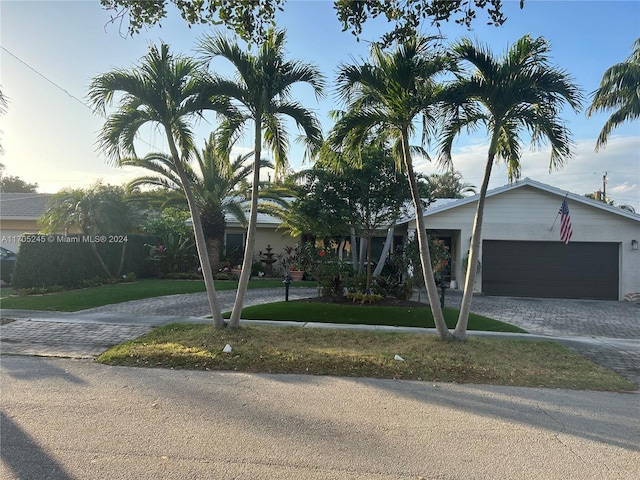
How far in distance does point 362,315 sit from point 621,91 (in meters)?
15.1

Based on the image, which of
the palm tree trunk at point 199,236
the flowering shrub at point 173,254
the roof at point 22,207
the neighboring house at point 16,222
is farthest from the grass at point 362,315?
the roof at point 22,207

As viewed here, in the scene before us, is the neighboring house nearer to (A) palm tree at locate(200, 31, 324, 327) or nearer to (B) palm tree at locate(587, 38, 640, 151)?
(A) palm tree at locate(200, 31, 324, 327)

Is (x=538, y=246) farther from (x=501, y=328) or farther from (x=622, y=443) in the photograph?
(x=622, y=443)

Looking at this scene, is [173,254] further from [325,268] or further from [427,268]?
[427,268]

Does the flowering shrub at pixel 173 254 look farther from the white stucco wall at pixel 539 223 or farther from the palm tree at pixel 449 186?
the palm tree at pixel 449 186

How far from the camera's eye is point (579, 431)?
4.16 metres

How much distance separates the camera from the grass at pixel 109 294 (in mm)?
11347

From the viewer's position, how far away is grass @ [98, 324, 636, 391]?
5.91 m

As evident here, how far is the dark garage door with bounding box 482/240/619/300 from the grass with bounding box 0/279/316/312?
24.6ft

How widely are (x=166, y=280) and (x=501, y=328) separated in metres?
13.8

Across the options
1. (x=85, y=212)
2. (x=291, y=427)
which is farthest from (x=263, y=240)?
(x=291, y=427)

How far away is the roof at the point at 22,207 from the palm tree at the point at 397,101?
19.7 m

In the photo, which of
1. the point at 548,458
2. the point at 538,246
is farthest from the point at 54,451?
the point at 538,246

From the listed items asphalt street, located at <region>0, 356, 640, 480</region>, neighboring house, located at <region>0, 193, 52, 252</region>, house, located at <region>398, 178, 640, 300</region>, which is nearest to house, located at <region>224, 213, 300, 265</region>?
house, located at <region>398, 178, 640, 300</region>
